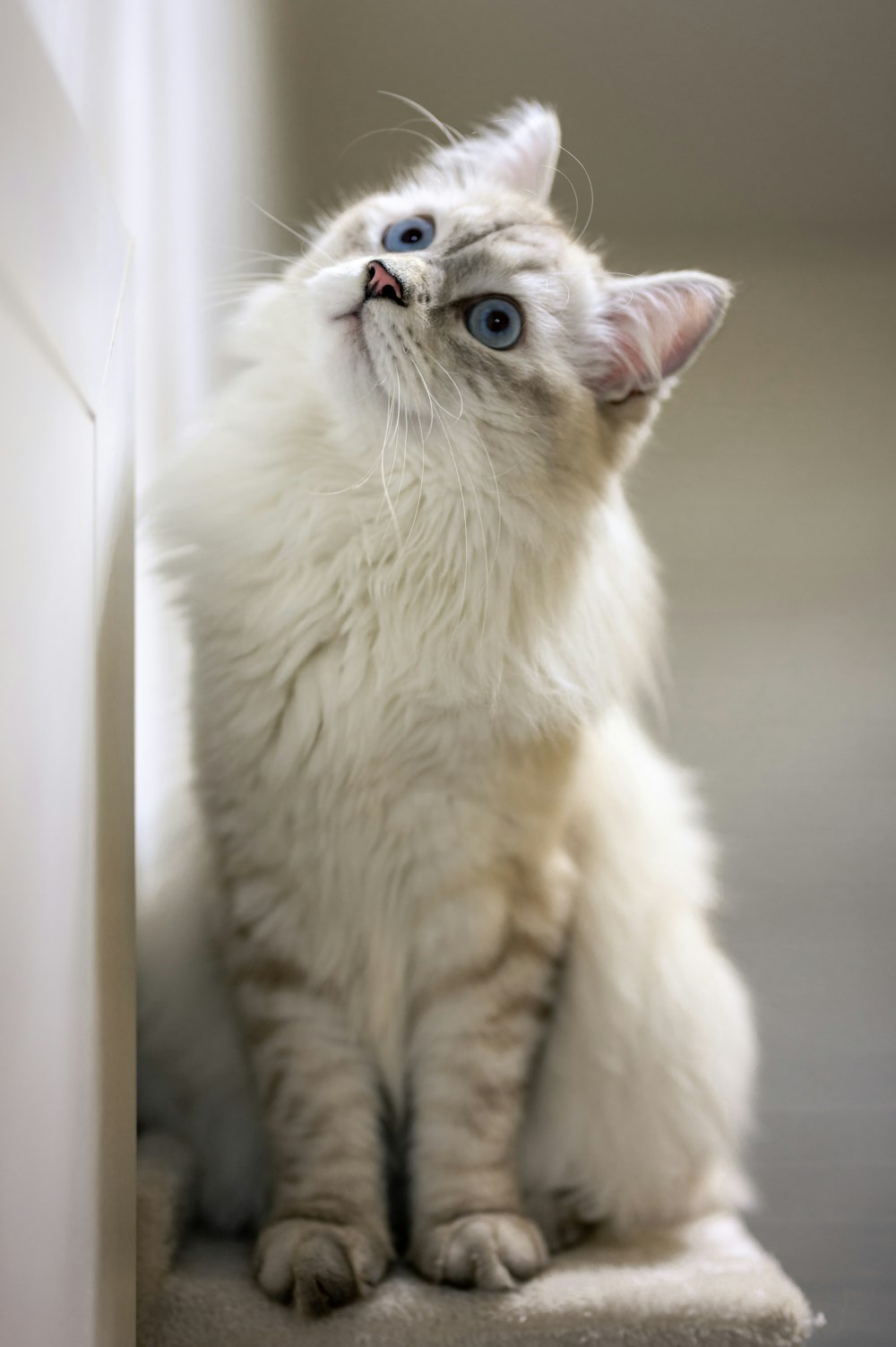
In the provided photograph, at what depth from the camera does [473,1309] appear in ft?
2.89

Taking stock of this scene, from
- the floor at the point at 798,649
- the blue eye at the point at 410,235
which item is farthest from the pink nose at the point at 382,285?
the floor at the point at 798,649

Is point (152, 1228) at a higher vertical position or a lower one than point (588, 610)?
lower

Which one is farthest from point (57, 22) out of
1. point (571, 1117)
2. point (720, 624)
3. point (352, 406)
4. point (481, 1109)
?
point (720, 624)

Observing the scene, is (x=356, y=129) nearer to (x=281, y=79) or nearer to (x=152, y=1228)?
(x=281, y=79)

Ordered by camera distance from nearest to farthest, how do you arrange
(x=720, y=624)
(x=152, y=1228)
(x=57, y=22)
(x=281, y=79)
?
(x=57, y=22) < (x=152, y=1228) < (x=281, y=79) < (x=720, y=624)

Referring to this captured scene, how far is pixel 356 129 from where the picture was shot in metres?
1.63

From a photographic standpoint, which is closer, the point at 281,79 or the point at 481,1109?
the point at 481,1109

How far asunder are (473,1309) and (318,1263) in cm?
13

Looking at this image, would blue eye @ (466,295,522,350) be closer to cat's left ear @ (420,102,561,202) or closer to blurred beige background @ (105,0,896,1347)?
cat's left ear @ (420,102,561,202)

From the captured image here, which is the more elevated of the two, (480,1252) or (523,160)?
(523,160)

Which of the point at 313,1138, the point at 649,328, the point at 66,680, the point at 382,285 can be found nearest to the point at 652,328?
the point at 649,328

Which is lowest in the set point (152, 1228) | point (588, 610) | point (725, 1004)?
point (152, 1228)

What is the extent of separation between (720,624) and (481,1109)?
1.01 metres

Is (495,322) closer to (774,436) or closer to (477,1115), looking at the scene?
(477,1115)
